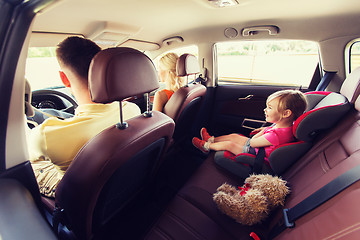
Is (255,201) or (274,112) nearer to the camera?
(255,201)

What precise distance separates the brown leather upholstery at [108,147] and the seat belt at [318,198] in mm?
830

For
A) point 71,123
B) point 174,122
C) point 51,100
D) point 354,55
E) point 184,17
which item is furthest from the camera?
point 184,17

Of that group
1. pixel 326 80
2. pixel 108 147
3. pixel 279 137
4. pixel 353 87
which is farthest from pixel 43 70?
pixel 326 80

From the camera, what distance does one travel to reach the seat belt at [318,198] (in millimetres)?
Answer: 830

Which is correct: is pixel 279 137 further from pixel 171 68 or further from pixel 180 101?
pixel 171 68

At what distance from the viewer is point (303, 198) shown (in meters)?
1.06

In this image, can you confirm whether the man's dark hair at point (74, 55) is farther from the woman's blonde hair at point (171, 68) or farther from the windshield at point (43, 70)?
the woman's blonde hair at point (171, 68)

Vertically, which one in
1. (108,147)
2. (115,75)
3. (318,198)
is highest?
(115,75)

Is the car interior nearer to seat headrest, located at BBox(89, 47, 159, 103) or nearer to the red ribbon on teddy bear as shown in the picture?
seat headrest, located at BBox(89, 47, 159, 103)

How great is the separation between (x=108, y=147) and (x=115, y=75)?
33 centimetres

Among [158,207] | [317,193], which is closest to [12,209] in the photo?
[158,207]

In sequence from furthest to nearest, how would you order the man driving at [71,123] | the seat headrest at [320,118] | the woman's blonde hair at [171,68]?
the woman's blonde hair at [171,68] < the seat headrest at [320,118] < the man driving at [71,123]

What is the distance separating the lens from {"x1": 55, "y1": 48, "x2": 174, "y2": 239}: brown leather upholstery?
825 mm

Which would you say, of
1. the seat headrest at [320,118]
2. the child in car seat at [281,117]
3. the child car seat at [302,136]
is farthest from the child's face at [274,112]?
the seat headrest at [320,118]
